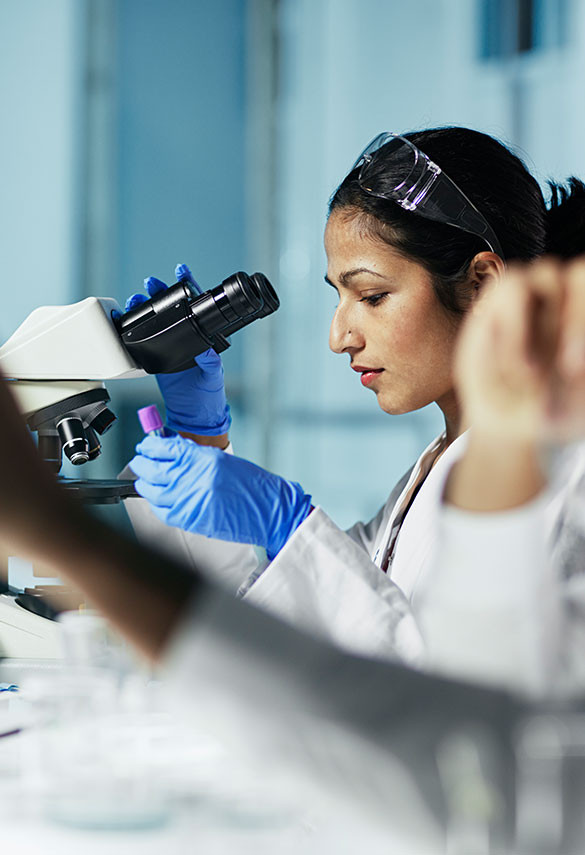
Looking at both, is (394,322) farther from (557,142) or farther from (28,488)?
(557,142)

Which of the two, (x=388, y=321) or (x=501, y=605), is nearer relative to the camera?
(x=501, y=605)

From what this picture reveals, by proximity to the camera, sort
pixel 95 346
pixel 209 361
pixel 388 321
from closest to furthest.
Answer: pixel 95 346, pixel 388 321, pixel 209 361

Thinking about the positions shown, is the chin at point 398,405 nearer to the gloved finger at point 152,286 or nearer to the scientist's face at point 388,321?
the scientist's face at point 388,321

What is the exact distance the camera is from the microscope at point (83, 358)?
4.18 ft

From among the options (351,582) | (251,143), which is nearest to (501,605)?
(351,582)

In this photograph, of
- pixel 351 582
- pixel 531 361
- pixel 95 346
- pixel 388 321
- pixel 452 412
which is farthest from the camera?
pixel 452 412

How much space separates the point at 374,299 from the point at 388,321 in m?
0.05

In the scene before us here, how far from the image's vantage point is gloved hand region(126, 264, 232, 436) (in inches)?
64.2

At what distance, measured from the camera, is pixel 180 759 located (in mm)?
845

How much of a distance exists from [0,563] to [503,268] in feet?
2.98

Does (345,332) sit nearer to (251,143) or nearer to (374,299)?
(374,299)

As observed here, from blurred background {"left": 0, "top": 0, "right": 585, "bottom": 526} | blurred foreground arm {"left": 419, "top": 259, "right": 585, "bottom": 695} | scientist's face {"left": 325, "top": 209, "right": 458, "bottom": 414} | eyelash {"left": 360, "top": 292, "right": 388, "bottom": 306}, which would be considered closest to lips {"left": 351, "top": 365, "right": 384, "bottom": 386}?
scientist's face {"left": 325, "top": 209, "right": 458, "bottom": 414}

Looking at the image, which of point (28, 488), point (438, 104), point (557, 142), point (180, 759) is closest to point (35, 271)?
point (438, 104)

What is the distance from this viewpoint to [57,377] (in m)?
1.29
